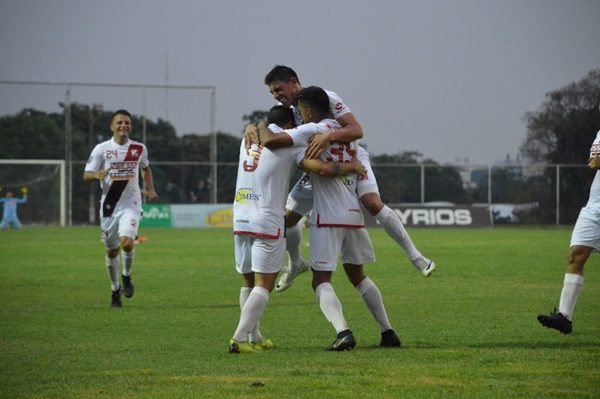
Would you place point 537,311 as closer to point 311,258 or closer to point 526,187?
point 311,258

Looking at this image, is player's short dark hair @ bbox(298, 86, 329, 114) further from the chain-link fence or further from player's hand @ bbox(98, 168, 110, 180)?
the chain-link fence

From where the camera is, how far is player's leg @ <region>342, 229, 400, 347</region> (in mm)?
10414

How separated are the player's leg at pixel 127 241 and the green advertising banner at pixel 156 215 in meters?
36.2

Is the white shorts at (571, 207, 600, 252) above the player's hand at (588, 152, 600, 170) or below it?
below

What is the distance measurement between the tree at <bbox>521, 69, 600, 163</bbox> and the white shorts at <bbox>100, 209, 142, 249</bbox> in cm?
4131

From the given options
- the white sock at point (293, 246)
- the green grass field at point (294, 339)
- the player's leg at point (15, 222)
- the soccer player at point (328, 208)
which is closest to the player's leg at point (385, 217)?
the soccer player at point (328, 208)

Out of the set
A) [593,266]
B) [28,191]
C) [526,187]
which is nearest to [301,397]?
[593,266]

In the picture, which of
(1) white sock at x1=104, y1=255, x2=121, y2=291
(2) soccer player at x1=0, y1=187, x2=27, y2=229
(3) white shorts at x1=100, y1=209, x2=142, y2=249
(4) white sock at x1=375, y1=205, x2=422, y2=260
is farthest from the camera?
(2) soccer player at x1=0, y1=187, x2=27, y2=229

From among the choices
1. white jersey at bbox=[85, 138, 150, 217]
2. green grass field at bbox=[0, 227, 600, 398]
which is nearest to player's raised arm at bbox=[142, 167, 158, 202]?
white jersey at bbox=[85, 138, 150, 217]

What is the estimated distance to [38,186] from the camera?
5459 centimetres

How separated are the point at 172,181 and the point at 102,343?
4511 cm

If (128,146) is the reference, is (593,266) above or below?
below

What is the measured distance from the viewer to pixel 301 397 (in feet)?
24.9

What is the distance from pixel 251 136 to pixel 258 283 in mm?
1306
